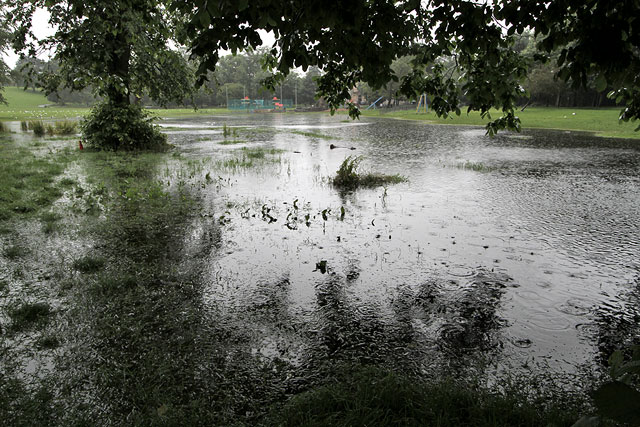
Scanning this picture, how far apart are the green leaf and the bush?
65.6 ft

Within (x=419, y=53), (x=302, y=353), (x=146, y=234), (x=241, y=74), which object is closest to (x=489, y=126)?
(x=419, y=53)

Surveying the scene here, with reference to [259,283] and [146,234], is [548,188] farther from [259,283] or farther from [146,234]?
[146,234]

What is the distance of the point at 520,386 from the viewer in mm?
3496

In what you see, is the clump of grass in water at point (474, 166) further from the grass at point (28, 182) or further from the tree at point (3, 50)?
the tree at point (3, 50)

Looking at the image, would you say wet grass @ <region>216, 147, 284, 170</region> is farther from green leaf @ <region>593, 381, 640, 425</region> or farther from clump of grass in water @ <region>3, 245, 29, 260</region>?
green leaf @ <region>593, 381, 640, 425</region>

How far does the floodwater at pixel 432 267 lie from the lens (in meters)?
4.21

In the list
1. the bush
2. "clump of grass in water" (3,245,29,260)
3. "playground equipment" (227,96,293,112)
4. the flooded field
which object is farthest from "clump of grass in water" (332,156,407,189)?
"playground equipment" (227,96,293,112)

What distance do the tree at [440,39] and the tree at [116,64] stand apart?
191 cm

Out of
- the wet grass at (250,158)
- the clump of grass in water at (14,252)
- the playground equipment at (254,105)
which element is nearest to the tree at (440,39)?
the clump of grass in water at (14,252)

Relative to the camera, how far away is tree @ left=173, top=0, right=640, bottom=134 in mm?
3230

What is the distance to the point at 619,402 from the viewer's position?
1.52 metres

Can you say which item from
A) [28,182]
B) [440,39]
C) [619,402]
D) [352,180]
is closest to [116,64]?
[28,182]

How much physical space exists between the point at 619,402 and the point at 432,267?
456 centimetres

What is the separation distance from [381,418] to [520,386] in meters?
1.33
